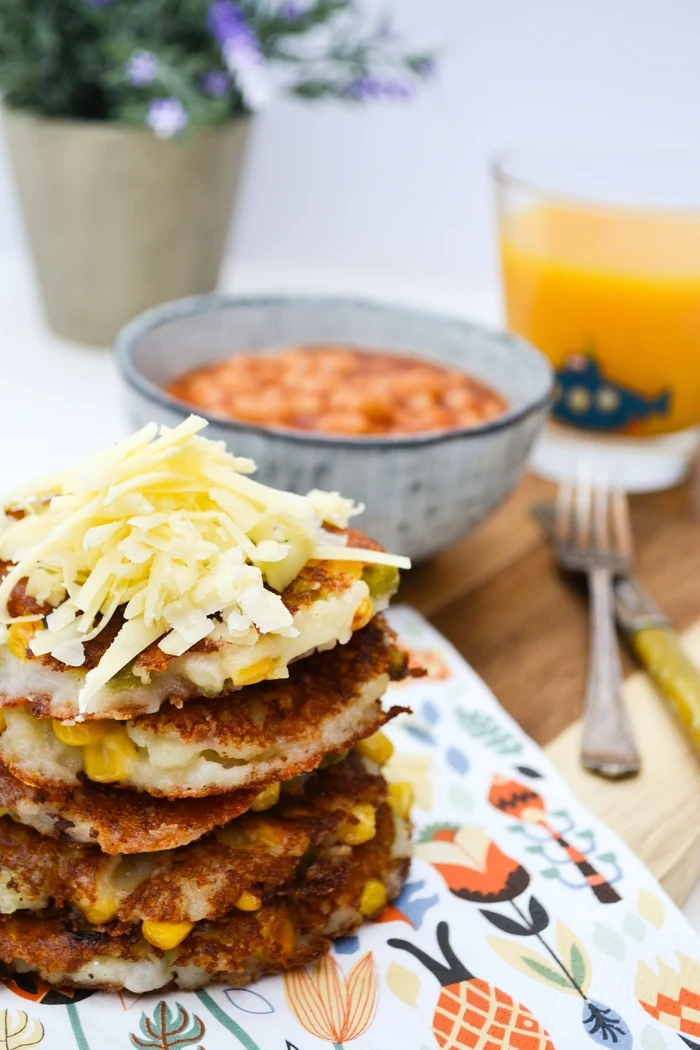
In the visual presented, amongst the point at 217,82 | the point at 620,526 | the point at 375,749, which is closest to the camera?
the point at 375,749

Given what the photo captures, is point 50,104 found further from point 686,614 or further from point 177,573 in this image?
point 177,573

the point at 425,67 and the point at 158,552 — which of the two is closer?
the point at 158,552

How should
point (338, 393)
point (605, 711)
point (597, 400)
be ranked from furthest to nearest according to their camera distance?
point (597, 400), point (338, 393), point (605, 711)

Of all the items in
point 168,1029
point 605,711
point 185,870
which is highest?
point 185,870

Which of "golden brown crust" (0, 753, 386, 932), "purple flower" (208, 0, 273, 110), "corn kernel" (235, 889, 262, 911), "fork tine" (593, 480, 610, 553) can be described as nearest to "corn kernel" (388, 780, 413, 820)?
"golden brown crust" (0, 753, 386, 932)

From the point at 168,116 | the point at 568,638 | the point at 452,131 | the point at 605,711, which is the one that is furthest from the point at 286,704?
the point at 452,131

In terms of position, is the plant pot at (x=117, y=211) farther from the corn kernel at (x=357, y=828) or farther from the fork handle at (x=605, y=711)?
the corn kernel at (x=357, y=828)

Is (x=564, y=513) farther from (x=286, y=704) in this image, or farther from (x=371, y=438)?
(x=286, y=704)
